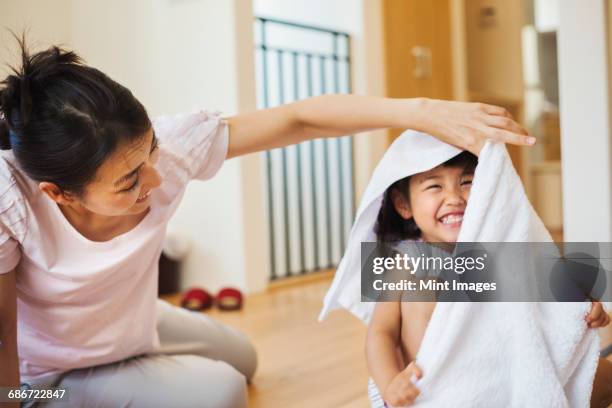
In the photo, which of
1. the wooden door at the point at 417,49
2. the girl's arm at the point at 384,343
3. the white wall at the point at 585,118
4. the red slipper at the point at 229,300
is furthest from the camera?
the wooden door at the point at 417,49

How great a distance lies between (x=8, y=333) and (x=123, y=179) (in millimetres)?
292

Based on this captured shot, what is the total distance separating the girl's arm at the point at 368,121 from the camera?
0.94 metres

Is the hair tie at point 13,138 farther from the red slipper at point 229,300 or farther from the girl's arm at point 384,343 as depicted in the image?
the red slipper at point 229,300

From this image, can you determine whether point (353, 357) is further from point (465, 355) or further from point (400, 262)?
point (465, 355)

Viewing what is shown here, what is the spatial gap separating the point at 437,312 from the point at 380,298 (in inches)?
7.2

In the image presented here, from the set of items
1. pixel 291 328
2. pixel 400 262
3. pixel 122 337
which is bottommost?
pixel 291 328

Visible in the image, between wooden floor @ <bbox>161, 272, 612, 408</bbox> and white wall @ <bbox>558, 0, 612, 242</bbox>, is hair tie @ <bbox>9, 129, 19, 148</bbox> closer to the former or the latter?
wooden floor @ <bbox>161, 272, 612, 408</bbox>

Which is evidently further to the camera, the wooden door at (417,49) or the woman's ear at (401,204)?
the wooden door at (417,49)

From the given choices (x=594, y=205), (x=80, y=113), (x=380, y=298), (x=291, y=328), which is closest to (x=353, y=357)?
(x=291, y=328)

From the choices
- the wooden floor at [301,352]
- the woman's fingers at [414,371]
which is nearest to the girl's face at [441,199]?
the woman's fingers at [414,371]

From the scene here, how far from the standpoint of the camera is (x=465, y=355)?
923mm

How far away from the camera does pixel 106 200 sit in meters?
0.97

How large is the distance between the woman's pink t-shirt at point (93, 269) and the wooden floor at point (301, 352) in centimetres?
38

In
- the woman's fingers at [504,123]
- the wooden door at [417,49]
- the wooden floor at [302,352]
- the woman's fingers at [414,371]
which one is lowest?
the wooden floor at [302,352]
